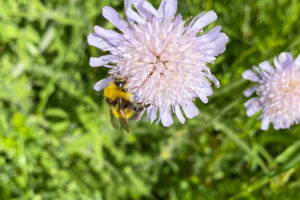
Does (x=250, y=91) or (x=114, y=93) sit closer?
(x=114, y=93)

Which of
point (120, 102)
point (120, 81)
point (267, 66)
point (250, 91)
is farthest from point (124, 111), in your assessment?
point (267, 66)

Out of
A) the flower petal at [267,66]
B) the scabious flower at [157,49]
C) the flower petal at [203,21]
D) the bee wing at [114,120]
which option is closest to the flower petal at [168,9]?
the scabious flower at [157,49]

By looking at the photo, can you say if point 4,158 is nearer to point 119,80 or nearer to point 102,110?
point 102,110

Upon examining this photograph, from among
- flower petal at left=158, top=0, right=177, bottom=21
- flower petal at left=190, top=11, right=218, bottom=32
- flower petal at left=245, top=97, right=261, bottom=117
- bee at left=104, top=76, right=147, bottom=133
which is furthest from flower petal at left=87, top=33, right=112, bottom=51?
flower petal at left=245, top=97, right=261, bottom=117

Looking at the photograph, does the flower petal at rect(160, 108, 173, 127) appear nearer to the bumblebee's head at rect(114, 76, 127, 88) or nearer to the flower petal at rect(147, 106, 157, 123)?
the flower petal at rect(147, 106, 157, 123)

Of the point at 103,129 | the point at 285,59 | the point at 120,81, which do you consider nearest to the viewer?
the point at 120,81

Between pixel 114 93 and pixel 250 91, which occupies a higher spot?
pixel 114 93

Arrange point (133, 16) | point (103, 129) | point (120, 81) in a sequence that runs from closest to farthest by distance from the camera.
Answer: point (133, 16)
point (120, 81)
point (103, 129)

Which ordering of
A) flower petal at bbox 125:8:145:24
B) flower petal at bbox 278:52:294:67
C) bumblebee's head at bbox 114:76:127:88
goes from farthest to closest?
flower petal at bbox 278:52:294:67 < bumblebee's head at bbox 114:76:127:88 < flower petal at bbox 125:8:145:24

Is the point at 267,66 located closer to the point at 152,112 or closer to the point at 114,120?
the point at 152,112
